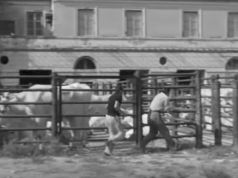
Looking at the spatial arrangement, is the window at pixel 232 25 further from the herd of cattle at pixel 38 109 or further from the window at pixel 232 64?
the herd of cattle at pixel 38 109

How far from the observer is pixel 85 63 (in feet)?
141

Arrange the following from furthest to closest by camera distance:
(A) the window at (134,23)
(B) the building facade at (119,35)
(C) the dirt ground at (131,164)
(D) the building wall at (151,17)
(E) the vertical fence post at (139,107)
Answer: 1. (A) the window at (134,23)
2. (D) the building wall at (151,17)
3. (B) the building facade at (119,35)
4. (E) the vertical fence post at (139,107)
5. (C) the dirt ground at (131,164)

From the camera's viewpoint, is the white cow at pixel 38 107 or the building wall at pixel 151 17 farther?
the building wall at pixel 151 17

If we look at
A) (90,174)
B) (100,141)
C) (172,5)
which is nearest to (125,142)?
(100,141)

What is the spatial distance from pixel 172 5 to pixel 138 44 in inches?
192

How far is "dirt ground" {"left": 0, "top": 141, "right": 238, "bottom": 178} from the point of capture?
9312 millimetres

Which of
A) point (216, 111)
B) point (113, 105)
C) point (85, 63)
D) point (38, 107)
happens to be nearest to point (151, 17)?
point (85, 63)

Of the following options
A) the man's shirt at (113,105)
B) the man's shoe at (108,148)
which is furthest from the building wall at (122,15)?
the man's shoe at (108,148)

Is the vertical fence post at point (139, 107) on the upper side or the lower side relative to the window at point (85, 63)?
lower

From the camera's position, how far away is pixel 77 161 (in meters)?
10.9

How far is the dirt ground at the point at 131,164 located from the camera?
931 cm

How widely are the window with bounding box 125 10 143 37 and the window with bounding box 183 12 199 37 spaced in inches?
156

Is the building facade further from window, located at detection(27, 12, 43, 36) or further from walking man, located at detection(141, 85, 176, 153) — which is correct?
walking man, located at detection(141, 85, 176, 153)

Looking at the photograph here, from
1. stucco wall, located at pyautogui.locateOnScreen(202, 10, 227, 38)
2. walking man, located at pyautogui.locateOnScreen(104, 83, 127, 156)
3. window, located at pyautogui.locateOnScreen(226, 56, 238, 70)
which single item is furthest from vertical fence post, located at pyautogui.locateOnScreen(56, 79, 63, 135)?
window, located at pyautogui.locateOnScreen(226, 56, 238, 70)
